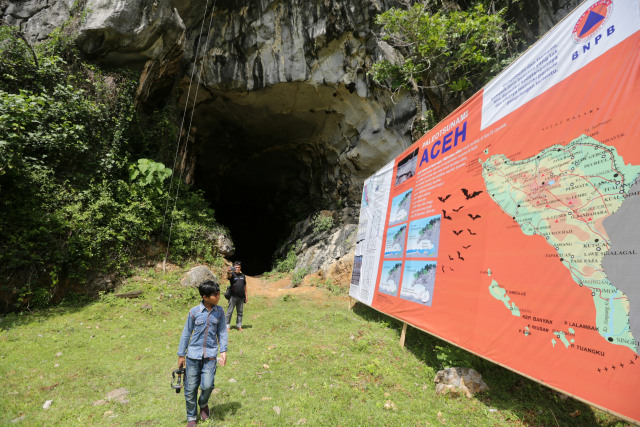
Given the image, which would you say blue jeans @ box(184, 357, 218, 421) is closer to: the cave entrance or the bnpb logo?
the bnpb logo

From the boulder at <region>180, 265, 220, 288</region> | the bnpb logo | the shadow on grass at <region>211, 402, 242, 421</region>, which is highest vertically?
the bnpb logo

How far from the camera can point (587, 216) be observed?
8.93 ft

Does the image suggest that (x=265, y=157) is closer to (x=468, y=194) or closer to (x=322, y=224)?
(x=322, y=224)

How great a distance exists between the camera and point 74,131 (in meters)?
9.35

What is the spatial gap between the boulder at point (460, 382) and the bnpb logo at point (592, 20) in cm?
446

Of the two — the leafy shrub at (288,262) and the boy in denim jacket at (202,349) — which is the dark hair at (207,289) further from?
the leafy shrub at (288,262)

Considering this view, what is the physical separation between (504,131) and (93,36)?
13.6 m

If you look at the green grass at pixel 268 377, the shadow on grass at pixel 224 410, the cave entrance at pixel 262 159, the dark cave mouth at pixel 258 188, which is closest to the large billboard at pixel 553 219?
the green grass at pixel 268 377

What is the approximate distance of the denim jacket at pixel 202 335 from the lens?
140 inches

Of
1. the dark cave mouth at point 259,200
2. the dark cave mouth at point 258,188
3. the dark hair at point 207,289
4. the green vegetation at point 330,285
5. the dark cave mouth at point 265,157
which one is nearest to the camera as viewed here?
the dark hair at point 207,289

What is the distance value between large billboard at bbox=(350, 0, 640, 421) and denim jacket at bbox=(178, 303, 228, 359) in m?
3.30

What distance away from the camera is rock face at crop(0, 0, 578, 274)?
10.9 meters

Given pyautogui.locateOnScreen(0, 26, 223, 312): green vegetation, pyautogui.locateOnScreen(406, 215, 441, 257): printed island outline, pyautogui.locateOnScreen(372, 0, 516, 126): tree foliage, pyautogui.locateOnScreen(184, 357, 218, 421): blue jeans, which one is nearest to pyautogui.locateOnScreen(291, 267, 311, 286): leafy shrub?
pyautogui.locateOnScreen(0, 26, 223, 312): green vegetation

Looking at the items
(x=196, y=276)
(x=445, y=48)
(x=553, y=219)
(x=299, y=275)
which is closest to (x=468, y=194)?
(x=553, y=219)
